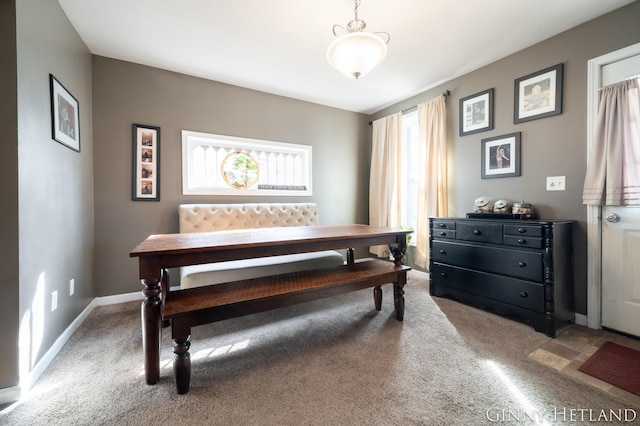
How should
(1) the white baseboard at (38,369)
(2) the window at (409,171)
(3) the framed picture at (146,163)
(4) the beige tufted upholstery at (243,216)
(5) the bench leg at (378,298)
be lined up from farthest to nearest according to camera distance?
(2) the window at (409,171) → (4) the beige tufted upholstery at (243,216) → (3) the framed picture at (146,163) → (5) the bench leg at (378,298) → (1) the white baseboard at (38,369)

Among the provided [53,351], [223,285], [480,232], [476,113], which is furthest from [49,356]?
[476,113]

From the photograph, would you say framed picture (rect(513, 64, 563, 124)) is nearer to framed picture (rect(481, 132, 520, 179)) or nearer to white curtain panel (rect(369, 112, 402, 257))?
framed picture (rect(481, 132, 520, 179))

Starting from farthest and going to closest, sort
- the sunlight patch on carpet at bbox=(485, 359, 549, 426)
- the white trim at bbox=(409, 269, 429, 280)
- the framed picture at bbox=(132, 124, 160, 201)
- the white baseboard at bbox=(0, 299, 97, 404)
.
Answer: the white trim at bbox=(409, 269, 429, 280)
the framed picture at bbox=(132, 124, 160, 201)
the white baseboard at bbox=(0, 299, 97, 404)
the sunlight patch on carpet at bbox=(485, 359, 549, 426)

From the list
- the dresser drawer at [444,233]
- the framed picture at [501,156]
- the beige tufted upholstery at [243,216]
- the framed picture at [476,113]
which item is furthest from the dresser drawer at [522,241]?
the beige tufted upholstery at [243,216]

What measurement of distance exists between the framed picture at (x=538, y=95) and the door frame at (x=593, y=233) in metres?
0.21

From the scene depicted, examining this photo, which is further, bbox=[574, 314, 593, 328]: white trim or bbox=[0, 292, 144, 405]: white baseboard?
bbox=[574, 314, 593, 328]: white trim

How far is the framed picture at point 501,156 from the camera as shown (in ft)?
8.71

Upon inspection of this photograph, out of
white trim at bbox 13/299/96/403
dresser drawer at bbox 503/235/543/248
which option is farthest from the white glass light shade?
white trim at bbox 13/299/96/403

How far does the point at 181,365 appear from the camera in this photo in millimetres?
1382

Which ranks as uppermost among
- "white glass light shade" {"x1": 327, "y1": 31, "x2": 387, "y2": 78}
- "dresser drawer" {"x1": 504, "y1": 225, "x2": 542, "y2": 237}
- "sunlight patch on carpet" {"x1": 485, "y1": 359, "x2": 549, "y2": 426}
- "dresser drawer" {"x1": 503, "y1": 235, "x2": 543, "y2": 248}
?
"white glass light shade" {"x1": 327, "y1": 31, "x2": 387, "y2": 78}

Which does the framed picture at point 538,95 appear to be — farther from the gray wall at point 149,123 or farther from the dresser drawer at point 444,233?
the gray wall at point 149,123

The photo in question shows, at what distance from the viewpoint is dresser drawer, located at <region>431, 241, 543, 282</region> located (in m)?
2.13

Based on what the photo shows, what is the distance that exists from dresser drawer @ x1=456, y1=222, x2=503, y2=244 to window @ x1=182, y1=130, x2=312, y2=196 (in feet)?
7.28

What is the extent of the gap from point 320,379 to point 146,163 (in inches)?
115
